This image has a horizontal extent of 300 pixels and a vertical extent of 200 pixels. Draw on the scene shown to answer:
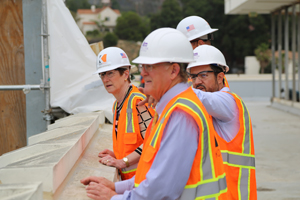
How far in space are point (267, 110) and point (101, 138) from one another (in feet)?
44.4

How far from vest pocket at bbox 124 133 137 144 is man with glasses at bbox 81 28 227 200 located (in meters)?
1.09

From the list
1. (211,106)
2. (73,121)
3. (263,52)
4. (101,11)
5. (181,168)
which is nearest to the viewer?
(181,168)

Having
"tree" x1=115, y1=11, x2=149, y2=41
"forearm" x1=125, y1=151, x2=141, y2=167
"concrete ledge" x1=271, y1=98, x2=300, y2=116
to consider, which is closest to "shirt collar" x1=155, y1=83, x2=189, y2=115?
"forearm" x1=125, y1=151, x2=141, y2=167

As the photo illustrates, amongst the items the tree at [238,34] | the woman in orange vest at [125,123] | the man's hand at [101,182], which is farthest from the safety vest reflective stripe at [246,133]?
the tree at [238,34]

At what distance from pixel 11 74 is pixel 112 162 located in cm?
353

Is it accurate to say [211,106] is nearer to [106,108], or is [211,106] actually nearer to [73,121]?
[73,121]

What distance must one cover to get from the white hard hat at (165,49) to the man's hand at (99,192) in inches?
32.5

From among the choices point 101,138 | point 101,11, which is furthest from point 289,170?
point 101,11

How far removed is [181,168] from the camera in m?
1.82

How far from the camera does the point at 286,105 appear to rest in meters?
16.5

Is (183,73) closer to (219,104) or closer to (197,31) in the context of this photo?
(219,104)

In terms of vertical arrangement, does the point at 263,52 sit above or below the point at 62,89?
above

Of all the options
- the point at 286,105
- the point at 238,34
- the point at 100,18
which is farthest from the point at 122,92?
the point at 100,18

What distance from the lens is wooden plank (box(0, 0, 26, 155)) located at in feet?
19.2
